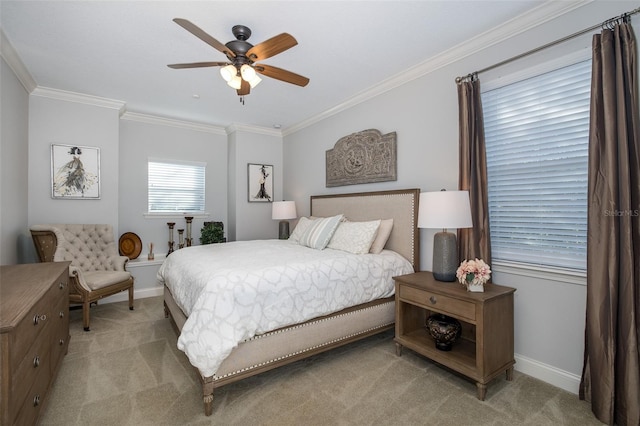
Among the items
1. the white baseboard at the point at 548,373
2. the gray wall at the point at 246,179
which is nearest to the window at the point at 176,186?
the gray wall at the point at 246,179

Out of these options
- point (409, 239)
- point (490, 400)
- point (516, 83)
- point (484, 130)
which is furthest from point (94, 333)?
point (516, 83)

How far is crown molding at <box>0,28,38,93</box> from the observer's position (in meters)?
2.61

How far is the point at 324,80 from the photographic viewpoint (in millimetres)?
3441

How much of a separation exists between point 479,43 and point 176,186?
4667 mm

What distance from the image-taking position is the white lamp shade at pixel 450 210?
7.47 feet

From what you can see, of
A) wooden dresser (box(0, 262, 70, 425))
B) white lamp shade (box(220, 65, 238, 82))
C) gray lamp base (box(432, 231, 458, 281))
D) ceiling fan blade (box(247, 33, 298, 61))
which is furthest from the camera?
gray lamp base (box(432, 231, 458, 281))

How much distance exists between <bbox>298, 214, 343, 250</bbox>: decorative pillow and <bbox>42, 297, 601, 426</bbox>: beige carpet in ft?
3.71

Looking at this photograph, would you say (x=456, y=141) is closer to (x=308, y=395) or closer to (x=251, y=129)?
(x=308, y=395)

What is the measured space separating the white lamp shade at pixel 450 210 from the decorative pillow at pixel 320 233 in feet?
4.14

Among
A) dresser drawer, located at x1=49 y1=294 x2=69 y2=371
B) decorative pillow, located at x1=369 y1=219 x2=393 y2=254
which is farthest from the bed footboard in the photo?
dresser drawer, located at x1=49 y1=294 x2=69 y2=371

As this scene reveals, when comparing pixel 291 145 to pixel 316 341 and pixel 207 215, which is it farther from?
pixel 316 341

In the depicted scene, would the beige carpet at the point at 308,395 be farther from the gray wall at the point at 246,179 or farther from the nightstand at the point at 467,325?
the gray wall at the point at 246,179

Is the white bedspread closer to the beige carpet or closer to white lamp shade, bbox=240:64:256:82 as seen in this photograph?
the beige carpet

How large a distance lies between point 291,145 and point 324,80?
2098mm
